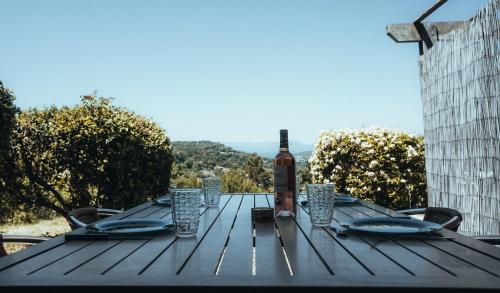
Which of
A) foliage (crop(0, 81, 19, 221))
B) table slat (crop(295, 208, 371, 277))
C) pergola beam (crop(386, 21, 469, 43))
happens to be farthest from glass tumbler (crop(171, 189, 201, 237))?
pergola beam (crop(386, 21, 469, 43))

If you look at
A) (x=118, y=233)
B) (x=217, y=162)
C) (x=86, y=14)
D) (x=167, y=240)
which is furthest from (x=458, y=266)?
(x=217, y=162)

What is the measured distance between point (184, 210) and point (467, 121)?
9.80ft

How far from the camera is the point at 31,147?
18.9 feet

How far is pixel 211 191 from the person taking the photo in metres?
2.54

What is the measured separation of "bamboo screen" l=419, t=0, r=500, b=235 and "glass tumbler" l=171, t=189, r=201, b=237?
8.32ft

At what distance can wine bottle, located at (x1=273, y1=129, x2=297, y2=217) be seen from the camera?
1.99m

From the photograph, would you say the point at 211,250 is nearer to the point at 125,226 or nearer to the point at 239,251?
the point at 239,251

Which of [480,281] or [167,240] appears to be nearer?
[480,281]

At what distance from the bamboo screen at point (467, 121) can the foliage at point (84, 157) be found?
3.23m

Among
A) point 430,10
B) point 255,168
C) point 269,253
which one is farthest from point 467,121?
point 255,168

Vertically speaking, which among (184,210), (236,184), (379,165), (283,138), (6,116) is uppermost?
(6,116)

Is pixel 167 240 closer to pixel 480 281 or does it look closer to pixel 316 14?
pixel 480 281

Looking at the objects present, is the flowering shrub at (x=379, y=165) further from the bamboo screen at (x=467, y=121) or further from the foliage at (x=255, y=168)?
the foliage at (x=255, y=168)

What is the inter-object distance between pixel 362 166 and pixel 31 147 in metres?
4.24
